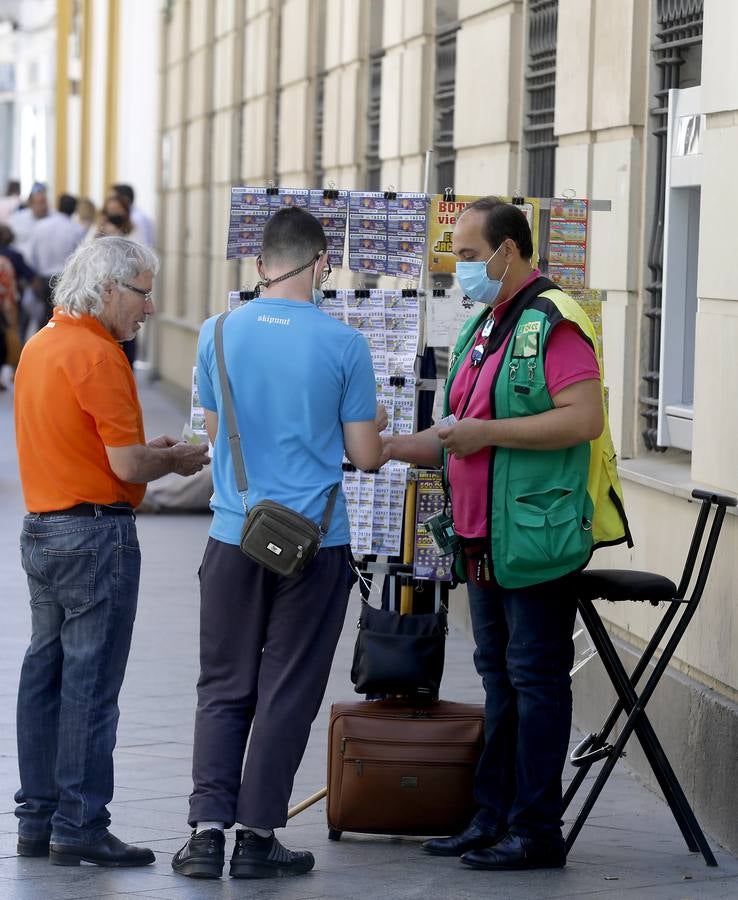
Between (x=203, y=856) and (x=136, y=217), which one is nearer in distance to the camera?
(x=203, y=856)

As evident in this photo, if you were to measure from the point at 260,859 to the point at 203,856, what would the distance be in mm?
154

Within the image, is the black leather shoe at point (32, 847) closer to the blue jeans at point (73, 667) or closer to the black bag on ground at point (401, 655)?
the blue jeans at point (73, 667)

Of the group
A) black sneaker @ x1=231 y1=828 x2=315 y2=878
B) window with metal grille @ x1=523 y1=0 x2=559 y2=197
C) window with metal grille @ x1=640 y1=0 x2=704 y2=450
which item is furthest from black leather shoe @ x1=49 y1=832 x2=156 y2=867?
window with metal grille @ x1=523 y1=0 x2=559 y2=197

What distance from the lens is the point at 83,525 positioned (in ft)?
16.7

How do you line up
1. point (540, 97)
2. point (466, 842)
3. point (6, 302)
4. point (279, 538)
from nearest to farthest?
1. point (279, 538)
2. point (466, 842)
3. point (540, 97)
4. point (6, 302)

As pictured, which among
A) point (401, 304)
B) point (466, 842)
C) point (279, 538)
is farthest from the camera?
point (401, 304)

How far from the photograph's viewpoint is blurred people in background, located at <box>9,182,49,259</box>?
2148cm

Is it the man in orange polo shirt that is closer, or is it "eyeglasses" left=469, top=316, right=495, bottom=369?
the man in orange polo shirt

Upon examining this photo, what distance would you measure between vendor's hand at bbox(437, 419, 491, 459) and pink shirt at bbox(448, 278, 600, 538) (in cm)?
9

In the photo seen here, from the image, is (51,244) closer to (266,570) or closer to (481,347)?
(481,347)

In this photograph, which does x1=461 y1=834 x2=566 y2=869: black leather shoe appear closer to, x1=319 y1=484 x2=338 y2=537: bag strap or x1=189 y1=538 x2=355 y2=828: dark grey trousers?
x1=189 y1=538 x2=355 y2=828: dark grey trousers

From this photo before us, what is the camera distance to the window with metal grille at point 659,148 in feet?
22.2

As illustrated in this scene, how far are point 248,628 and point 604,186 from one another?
9.72 ft

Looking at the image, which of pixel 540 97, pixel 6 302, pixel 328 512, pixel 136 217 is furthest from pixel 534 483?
pixel 136 217
